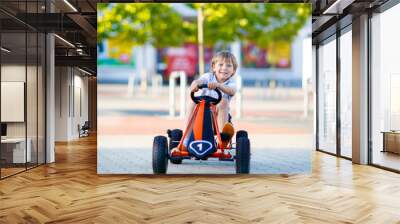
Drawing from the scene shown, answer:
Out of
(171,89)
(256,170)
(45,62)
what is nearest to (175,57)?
(171,89)

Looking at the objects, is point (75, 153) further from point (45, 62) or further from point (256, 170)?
point (256, 170)

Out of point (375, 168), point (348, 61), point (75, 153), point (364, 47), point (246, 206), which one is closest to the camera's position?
point (246, 206)

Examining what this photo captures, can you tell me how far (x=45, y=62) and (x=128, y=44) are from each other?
89.1 inches

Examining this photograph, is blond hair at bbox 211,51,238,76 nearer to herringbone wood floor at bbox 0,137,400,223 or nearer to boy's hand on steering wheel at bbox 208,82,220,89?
boy's hand on steering wheel at bbox 208,82,220,89

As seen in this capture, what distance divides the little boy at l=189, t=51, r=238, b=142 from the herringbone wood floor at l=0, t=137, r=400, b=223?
84 cm

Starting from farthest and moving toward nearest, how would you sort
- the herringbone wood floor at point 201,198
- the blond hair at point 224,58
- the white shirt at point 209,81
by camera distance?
the blond hair at point 224,58 → the white shirt at point 209,81 → the herringbone wood floor at point 201,198

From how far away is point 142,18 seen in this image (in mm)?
6609

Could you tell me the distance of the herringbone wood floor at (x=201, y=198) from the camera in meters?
4.16

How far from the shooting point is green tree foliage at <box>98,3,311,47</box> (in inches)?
255

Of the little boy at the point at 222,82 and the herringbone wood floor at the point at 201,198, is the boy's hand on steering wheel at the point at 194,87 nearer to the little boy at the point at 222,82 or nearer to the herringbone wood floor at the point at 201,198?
the little boy at the point at 222,82

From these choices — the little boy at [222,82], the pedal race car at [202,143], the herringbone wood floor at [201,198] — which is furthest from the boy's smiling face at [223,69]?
the herringbone wood floor at [201,198]

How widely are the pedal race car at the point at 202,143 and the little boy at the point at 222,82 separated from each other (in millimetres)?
57

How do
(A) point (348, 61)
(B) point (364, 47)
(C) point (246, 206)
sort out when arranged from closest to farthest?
(C) point (246, 206)
(B) point (364, 47)
(A) point (348, 61)

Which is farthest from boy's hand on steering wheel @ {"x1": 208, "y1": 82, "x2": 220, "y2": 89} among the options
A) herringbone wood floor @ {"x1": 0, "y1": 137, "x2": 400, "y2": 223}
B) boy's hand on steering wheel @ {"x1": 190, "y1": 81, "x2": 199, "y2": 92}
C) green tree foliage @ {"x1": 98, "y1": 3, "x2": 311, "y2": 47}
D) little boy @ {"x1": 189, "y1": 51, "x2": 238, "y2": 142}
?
herringbone wood floor @ {"x1": 0, "y1": 137, "x2": 400, "y2": 223}
